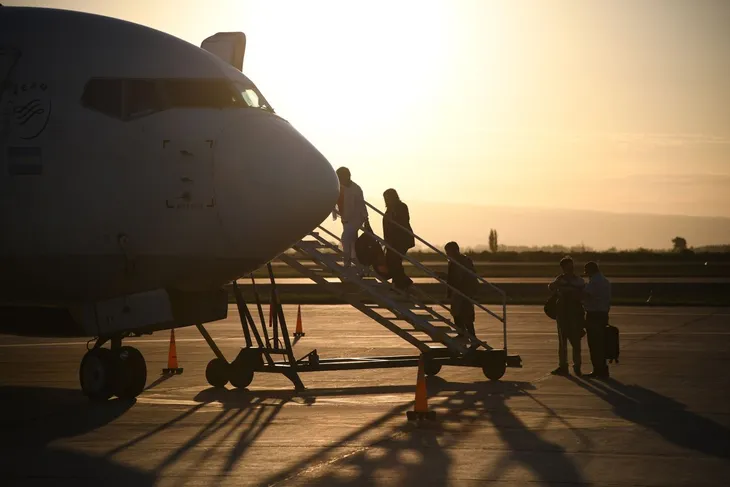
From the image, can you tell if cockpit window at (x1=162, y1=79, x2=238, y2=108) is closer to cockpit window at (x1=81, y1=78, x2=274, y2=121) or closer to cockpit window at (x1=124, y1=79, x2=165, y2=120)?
cockpit window at (x1=81, y1=78, x2=274, y2=121)

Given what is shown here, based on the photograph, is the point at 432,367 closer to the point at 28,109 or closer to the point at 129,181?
the point at 129,181

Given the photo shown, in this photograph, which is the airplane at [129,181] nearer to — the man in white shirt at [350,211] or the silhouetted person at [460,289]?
the man in white shirt at [350,211]

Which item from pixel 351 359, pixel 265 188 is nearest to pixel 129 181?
pixel 265 188

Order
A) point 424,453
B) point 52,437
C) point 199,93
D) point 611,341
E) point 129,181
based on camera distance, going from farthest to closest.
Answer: point 611,341 < point 199,93 < point 129,181 < point 52,437 < point 424,453

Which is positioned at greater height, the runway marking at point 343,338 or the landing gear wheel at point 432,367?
the landing gear wheel at point 432,367

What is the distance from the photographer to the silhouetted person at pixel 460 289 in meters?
21.4

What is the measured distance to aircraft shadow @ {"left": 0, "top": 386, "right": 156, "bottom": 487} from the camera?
11.5 m

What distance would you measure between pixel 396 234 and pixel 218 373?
4.83 meters

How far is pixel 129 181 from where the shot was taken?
14742 mm

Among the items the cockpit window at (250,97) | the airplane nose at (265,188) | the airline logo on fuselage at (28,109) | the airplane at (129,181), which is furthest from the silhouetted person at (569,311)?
the airline logo on fuselage at (28,109)

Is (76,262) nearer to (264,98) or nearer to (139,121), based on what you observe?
(139,121)

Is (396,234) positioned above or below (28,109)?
below

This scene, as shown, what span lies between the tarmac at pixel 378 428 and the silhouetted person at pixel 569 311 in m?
0.70

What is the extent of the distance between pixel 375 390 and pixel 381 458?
6.24m
